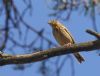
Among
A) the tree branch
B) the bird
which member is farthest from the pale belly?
the tree branch

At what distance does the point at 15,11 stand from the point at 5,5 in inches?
3.8

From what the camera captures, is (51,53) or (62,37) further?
(62,37)

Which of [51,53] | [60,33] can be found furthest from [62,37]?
[51,53]

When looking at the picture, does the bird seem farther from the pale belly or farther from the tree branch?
the tree branch

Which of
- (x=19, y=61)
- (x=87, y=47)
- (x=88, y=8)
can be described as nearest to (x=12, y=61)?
(x=19, y=61)

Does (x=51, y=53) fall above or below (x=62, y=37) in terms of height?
above

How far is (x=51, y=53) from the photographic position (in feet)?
6.21

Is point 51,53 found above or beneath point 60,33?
above

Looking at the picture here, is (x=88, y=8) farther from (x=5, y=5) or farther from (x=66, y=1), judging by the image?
(x=5, y=5)

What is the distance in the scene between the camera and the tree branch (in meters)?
1.85

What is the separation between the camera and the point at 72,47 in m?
1.88

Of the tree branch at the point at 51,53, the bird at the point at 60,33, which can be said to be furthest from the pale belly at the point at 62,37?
the tree branch at the point at 51,53

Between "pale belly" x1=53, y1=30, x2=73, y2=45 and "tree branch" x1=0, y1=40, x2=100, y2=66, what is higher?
"tree branch" x1=0, y1=40, x2=100, y2=66

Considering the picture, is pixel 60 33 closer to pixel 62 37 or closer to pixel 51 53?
pixel 62 37
